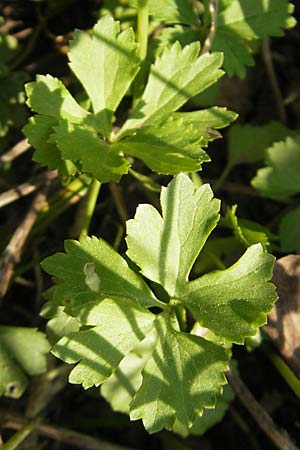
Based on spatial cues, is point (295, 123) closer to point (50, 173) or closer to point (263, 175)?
point (263, 175)

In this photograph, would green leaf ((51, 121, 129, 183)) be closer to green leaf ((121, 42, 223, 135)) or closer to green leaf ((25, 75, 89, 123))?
green leaf ((25, 75, 89, 123))

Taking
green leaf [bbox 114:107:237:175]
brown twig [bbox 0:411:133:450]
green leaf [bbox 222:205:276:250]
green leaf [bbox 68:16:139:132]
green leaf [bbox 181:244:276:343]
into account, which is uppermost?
green leaf [bbox 68:16:139:132]

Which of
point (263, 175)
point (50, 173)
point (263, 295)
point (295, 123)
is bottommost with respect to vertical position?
point (295, 123)

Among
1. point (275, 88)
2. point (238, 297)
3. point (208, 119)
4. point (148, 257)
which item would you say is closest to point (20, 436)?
point (148, 257)

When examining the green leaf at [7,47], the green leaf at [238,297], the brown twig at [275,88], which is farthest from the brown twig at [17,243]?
the brown twig at [275,88]

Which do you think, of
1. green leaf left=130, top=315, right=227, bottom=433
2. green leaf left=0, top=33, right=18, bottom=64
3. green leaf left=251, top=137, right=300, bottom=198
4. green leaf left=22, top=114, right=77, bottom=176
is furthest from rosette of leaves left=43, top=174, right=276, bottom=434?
green leaf left=0, top=33, right=18, bottom=64

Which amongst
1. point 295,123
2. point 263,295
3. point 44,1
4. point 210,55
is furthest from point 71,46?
point 295,123

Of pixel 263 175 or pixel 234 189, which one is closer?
pixel 263 175
